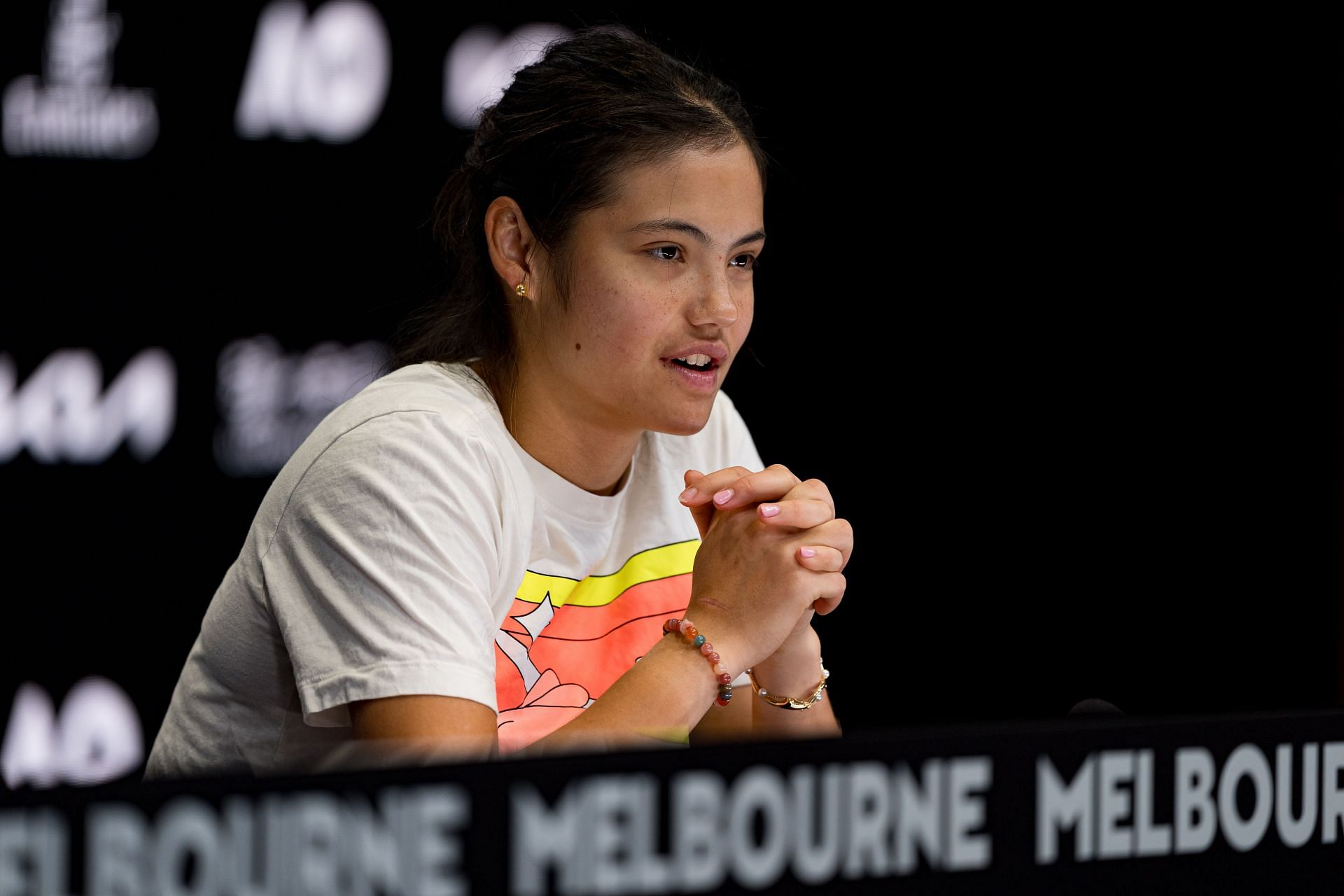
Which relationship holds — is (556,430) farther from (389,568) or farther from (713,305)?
(389,568)

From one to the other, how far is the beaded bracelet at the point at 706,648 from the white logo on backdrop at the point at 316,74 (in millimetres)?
1289

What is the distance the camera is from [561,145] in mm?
1400

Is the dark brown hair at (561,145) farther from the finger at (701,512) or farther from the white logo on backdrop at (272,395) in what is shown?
the white logo on backdrop at (272,395)

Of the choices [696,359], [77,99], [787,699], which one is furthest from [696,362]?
[77,99]

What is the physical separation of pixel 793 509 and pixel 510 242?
15.8 inches

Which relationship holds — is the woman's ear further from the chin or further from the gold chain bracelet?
the gold chain bracelet

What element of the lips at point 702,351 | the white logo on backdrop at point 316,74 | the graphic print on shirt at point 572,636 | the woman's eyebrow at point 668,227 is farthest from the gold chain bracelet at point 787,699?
the white logo on backdrop at point 316,74

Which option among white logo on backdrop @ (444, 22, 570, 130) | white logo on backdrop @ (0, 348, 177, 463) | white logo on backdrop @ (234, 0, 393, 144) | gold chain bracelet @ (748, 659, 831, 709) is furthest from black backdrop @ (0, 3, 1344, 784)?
gold chain bracelet @ (748, 659, 831, 709)

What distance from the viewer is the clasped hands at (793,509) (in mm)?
1297

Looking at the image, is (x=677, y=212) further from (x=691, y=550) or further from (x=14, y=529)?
(x=14, y=529)

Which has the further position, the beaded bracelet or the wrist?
the wrist

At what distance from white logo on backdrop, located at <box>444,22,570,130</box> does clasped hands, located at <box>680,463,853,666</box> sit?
1150 millimetres

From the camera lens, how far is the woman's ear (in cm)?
145

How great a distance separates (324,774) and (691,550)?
93cm
